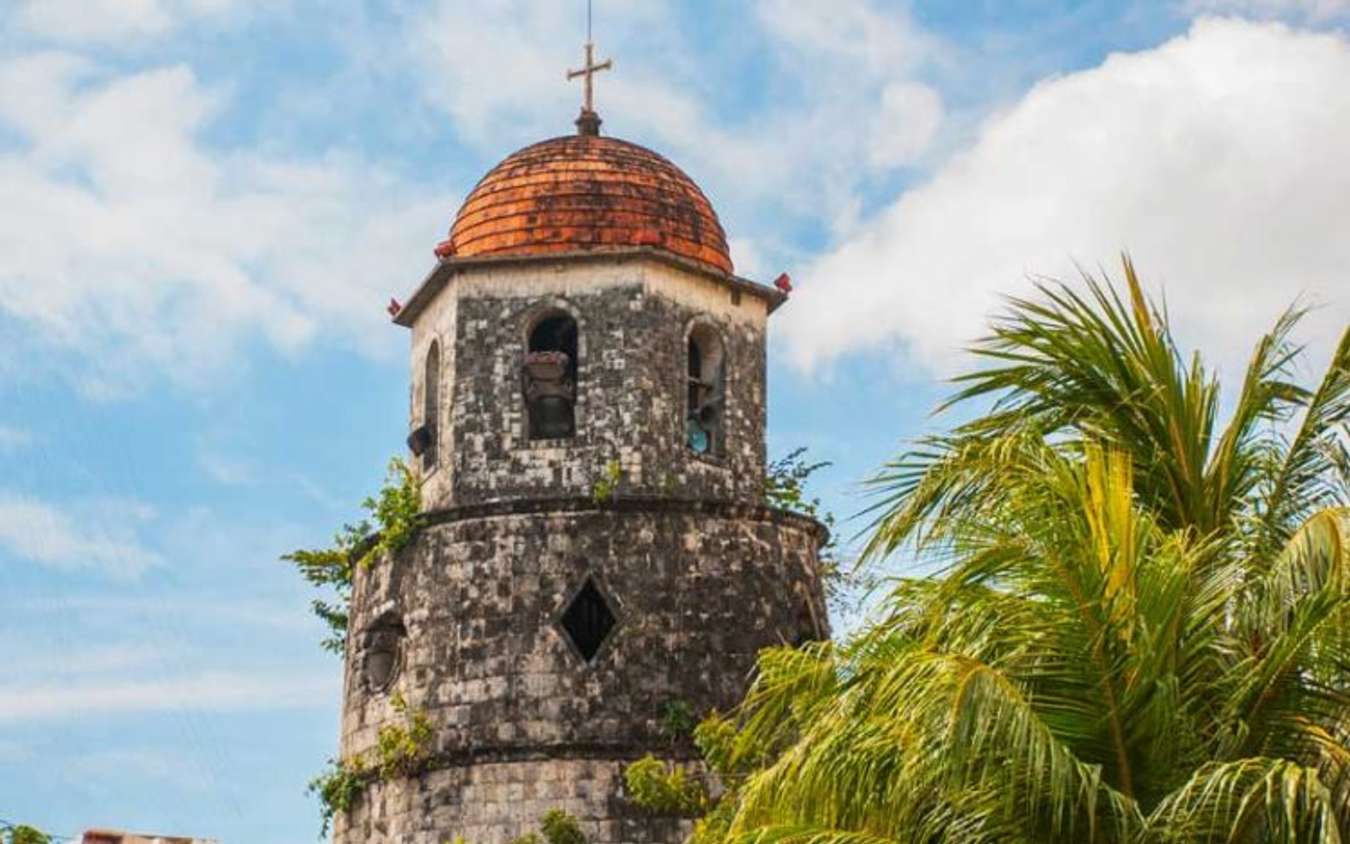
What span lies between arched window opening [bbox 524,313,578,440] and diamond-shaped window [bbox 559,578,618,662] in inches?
70.2

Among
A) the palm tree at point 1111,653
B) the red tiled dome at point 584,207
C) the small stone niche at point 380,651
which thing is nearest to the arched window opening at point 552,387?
the red tiled dome at point 584,207

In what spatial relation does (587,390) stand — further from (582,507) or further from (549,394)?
(582,507)

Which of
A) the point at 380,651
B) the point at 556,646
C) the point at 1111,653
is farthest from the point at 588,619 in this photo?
the point at 1111,653

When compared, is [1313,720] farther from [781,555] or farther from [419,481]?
[419,481]

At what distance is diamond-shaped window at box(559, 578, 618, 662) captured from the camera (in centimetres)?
2144

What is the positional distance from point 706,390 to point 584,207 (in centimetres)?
224

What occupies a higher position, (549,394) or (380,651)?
(549,394)

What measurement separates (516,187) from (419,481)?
3.15 metres

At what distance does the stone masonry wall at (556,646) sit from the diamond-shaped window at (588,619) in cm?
11

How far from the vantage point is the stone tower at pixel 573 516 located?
21047 millimetres

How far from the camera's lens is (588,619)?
2162 cm

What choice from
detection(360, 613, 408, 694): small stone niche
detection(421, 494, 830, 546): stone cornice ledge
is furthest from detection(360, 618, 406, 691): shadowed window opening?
detection(421, 494, 830, 546): stone cornice ledge

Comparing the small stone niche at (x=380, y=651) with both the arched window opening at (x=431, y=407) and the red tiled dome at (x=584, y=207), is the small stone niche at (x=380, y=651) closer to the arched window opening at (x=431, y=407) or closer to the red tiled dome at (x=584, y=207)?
the arched window opening at (x=431, y=407)

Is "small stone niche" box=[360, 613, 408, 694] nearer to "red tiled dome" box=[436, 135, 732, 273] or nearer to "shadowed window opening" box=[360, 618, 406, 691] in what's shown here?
"shadowed window opening" box=[360, 618, 406, 691]
